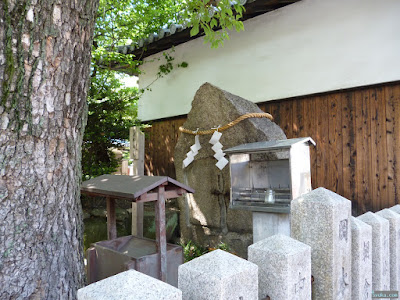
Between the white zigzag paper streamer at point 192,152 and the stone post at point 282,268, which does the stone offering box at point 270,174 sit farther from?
the stone post at point 282,268

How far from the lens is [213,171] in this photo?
486cm

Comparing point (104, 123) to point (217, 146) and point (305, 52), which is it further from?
point (305, 52)

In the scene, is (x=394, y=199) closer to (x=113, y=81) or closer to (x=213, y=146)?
(x=213, y=146)

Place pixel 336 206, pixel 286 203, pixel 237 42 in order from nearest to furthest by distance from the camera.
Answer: pixel 336 206
pixel 286 203
pixel 237 42

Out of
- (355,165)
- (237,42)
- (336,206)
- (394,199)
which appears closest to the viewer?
(336,206)

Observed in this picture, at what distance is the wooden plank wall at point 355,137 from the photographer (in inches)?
179

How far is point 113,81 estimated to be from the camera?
6.65 m

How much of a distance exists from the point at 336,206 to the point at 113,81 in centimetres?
599

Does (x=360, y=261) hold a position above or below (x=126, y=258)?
above

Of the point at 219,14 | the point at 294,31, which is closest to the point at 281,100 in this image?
the point at 294,31

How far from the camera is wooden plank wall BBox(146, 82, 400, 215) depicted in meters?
4.54

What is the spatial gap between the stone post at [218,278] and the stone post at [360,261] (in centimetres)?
101

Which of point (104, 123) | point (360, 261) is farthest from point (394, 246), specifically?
point (104, 123)

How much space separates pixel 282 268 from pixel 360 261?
852mm
